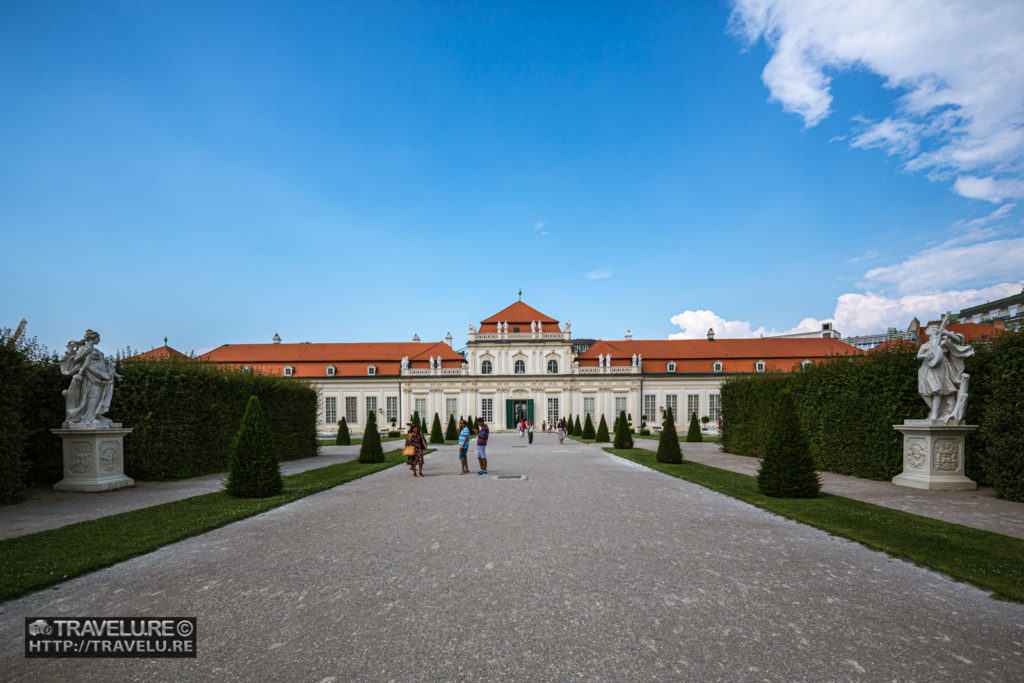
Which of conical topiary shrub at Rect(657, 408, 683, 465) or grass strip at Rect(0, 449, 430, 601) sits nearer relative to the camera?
grass strip at Rect(0, 449, 430, 601)

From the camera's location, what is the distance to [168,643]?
3.91 m

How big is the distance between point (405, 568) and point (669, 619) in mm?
2831

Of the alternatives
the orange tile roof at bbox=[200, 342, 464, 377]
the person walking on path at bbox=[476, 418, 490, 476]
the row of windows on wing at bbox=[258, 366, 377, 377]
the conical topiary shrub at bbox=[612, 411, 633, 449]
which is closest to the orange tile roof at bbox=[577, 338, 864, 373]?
the orange tile roof at bbox=[200, 342, 464, 377]

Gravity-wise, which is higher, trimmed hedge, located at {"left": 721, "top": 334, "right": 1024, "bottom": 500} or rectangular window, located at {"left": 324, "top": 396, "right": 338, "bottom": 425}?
trimmed hedge, located at {"left": 721, "top": 334, "right": 1024, "bottom": 500}

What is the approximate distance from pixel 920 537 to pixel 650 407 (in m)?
43.0

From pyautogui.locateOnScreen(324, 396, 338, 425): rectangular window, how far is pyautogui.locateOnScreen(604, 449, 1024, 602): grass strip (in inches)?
1727

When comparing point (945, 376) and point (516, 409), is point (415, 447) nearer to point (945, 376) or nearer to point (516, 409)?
point (945, 376)

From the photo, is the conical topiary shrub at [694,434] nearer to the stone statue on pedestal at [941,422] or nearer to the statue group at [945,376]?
the stone statue on pedestal at [941,422]

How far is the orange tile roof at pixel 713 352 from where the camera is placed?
157 ft

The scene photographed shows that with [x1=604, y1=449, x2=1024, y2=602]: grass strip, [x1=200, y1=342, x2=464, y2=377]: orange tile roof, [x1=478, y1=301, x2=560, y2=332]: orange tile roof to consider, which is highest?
[x1=478, y1=301, x2=560, y2=332]: orange tile roof

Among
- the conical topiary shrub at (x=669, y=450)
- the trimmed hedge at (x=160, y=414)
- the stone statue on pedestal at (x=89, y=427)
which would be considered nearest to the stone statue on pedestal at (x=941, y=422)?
the conical topiary shrub at (x=669, y=450)

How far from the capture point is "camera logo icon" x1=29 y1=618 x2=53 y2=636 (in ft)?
13.3

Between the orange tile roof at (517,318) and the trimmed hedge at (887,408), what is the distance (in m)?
30.9

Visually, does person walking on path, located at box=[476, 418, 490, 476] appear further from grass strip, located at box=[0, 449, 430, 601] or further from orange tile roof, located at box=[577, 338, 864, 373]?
orange tile roof, located at box=[577, 338, 864, 373]
